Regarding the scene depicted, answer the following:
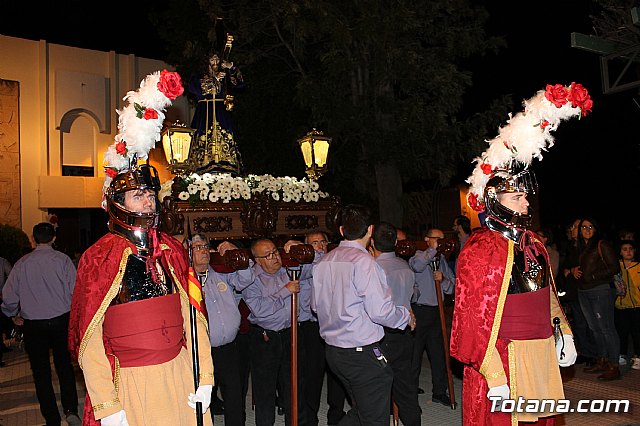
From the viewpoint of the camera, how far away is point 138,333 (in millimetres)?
3494

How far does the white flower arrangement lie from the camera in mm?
7234

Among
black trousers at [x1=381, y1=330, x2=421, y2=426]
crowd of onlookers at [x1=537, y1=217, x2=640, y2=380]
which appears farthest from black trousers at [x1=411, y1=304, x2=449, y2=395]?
crowd of onlookers at [x1=537, y1=217, x2=640, y2=380]

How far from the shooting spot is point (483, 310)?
12.8 ft

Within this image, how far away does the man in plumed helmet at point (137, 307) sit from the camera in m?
3.41

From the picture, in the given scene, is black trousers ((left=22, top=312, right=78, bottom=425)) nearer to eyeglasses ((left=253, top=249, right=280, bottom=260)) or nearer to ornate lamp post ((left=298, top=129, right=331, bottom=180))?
eyeglasses ((left=253, top=249, right=280, bottom=260))

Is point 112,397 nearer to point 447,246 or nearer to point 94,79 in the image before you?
point 447,246

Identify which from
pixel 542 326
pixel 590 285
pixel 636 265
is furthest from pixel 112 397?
pixel 636 265

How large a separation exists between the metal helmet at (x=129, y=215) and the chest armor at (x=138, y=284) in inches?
4.2

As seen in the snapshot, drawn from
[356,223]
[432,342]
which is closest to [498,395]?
[356,223]

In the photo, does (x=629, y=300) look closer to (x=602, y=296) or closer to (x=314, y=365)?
(x=602, y=296)

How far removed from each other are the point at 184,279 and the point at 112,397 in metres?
0.83

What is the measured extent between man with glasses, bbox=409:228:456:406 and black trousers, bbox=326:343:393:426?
2.59 m

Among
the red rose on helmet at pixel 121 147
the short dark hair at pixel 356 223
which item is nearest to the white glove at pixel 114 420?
the red rose on helmet at pixel 121 147

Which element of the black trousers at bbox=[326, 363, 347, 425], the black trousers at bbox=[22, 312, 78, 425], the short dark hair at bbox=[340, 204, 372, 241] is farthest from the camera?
the black trousers at bbox=[326, 363, 347, 425]
